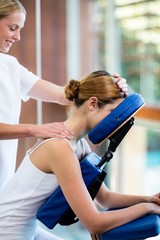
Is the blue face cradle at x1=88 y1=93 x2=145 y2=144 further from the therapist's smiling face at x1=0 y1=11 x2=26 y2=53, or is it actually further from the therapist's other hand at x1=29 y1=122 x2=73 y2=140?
the therapist's smiling face at x1=0 y1=11 x2=26 y2=53

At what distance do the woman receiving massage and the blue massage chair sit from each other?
0.03 metres

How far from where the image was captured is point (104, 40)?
161 inches

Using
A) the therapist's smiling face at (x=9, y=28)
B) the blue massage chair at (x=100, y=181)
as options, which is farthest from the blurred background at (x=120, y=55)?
the blue massage chair at (x=100, y=181)

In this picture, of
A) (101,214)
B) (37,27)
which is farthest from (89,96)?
(37,27)

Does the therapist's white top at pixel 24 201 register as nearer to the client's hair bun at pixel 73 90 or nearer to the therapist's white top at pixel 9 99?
the client's hair bun at pixel 73 90

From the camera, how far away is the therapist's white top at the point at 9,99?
74.0 inches

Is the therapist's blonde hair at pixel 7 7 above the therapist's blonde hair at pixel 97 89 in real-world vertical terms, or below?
above

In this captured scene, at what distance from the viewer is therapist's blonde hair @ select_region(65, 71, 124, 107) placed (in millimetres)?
1542

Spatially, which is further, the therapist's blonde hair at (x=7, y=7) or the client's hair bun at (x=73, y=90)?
the therapist's blonde hair at (x=7, y=7)

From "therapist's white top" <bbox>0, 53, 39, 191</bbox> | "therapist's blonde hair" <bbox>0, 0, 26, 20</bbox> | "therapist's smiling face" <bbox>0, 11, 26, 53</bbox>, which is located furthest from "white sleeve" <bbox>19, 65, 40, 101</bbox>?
"therapist's blonde hair" <bbox>0, 0, 26, 20</bbox>

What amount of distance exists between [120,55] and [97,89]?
2572mm

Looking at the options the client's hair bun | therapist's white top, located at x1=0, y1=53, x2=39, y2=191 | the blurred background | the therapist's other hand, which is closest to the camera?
the therapist's other hand

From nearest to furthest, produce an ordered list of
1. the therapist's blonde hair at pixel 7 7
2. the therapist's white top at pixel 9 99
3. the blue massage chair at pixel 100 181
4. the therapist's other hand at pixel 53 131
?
the blue massage chair at pixel 100 181, the therapist's other hand at pixel 53 131, the therapist's blonde hair at pixel 7 7, the therapist's white top at pixel 9 99

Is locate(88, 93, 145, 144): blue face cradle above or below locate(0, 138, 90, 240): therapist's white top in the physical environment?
above
